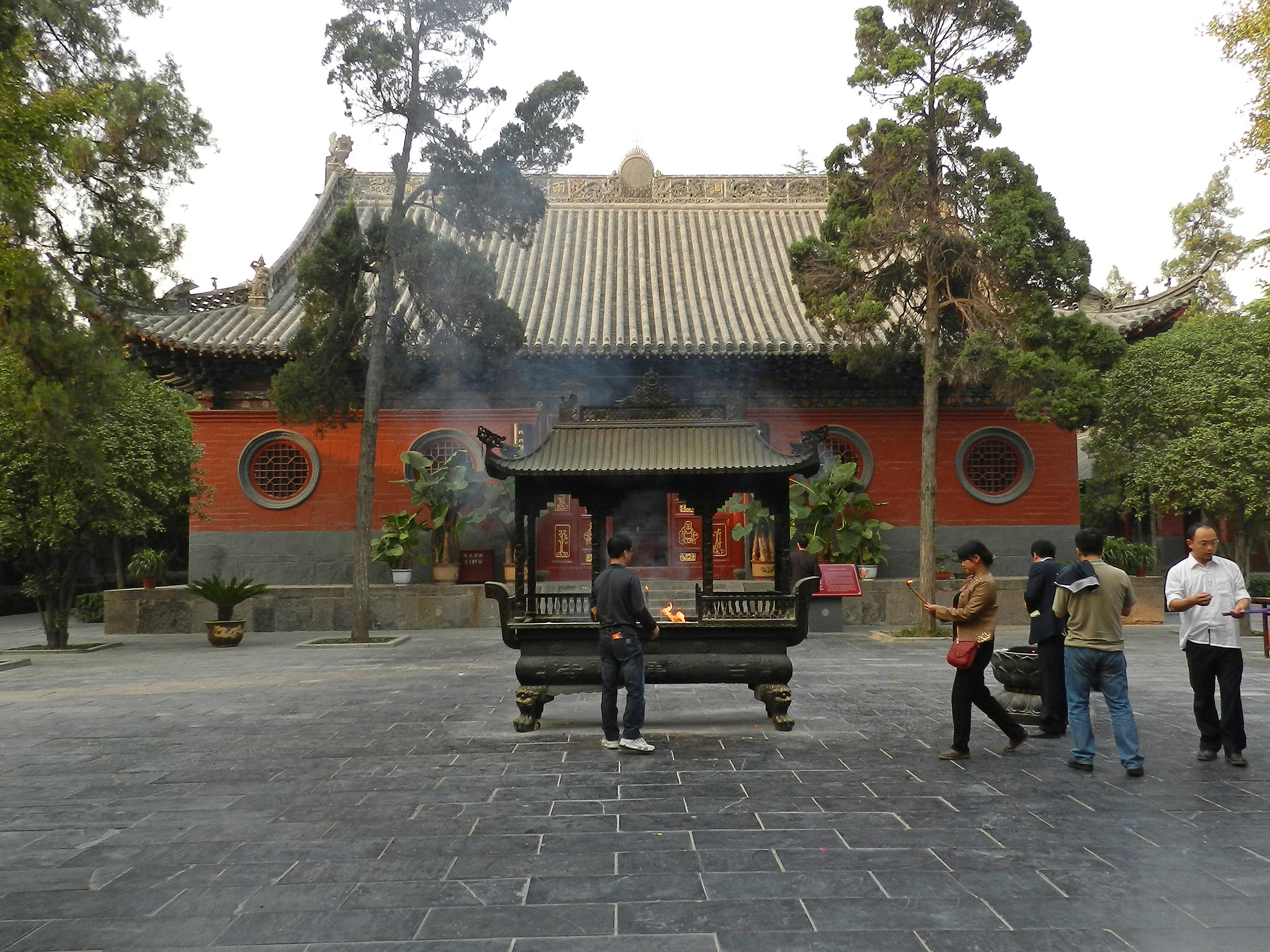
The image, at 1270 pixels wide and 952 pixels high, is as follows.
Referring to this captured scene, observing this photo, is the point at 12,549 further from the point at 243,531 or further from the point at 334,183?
the point at 334,183

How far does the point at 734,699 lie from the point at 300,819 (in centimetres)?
455

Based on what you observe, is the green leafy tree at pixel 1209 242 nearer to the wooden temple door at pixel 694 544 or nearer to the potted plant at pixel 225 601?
the wooden temple door at pixel 694 544

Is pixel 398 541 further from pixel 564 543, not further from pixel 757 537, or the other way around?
pixel 757 537

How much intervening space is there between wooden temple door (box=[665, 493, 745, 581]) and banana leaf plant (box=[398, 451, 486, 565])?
346cm

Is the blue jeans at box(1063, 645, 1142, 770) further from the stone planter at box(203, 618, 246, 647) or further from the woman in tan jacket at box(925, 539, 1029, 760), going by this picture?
the stone planter at box(203, 618, 246, 647)

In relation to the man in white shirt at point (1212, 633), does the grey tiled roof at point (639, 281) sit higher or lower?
higher

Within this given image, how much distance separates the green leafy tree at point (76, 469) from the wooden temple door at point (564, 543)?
19.7ft

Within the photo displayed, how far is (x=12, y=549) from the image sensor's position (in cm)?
1393

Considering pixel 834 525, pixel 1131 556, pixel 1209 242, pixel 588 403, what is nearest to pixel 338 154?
pixel 588 403

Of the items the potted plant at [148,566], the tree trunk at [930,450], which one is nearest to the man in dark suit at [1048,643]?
the tree trunk at [930,450]

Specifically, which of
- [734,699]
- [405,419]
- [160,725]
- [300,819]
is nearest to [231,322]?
[405,419]

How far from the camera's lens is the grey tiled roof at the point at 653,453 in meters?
7.40

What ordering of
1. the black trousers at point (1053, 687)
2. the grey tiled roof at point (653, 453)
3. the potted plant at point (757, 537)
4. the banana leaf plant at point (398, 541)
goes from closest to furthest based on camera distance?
the black trousers at point (1053, 687), the grey tiled roof at point (653, 453), the banana leaf plant at point (398, 541), the potted plant at point (757, 537)

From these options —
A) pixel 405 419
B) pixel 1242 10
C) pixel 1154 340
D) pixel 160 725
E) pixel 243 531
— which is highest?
pixel 1242 10
